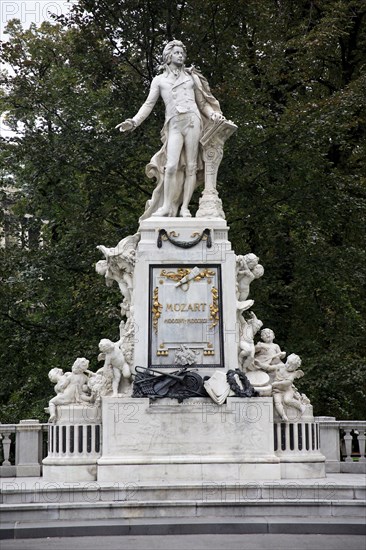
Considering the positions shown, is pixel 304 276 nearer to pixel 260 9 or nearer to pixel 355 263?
pixel 355 263

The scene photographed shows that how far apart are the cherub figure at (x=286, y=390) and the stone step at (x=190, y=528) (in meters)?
3.11

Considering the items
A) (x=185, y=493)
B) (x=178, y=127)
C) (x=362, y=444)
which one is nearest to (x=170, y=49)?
(x=178, y=127)

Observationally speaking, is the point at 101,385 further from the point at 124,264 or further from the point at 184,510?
the point at 184,510

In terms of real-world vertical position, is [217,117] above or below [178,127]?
above

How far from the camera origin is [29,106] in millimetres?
26359

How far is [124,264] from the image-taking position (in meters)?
16.9

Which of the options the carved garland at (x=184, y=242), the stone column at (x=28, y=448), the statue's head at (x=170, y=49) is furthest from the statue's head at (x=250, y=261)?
the stone column at (x=28, y=448)

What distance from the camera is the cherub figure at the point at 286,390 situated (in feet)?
53.3

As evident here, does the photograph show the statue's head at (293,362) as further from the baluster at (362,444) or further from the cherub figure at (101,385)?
the cherub figure at (101,385)

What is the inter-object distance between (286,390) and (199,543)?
14.3 ft

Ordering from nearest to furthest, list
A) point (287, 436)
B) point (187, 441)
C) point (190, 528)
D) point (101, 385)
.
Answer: point (190, 528) → point (187, 441) → point (287, 436) → point (101, 385)

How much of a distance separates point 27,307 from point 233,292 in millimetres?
9807

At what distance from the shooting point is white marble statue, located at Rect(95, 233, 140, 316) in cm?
1688

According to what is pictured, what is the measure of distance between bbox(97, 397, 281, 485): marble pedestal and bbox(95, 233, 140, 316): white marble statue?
1785 millimetres
